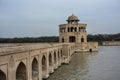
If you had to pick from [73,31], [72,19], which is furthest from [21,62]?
[72,19]

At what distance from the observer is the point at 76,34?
6625cm

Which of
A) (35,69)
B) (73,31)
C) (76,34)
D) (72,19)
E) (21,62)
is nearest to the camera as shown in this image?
(21,62)

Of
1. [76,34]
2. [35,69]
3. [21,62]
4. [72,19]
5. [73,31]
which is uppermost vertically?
[72,19]

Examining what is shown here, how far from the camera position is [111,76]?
25219mm

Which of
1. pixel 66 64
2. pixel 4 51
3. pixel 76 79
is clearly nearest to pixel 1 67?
pixel 4 51

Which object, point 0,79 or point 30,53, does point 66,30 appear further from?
point 0,79

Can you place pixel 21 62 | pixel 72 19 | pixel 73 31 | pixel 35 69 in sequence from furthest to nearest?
pixel 72 19, pixel 73 31, pixel 35 69, pixel 21 62

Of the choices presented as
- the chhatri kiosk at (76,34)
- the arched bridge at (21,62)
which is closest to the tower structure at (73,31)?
the chhatri kiosk at (76,34)

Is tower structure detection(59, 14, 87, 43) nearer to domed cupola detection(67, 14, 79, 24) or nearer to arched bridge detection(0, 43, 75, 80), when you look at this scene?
domed cupola detection(67, 14, 79, 24)

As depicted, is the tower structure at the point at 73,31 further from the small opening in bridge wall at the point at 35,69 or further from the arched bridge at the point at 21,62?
the small opening in bridge wall at the point at 35,69

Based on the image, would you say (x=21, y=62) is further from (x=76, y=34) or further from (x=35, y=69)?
(x=76, y=34)

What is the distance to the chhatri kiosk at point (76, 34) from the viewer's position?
6400 centimetres

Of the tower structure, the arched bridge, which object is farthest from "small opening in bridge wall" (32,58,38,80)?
the tower structure

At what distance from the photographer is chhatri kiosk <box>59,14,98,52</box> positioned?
210 ft
